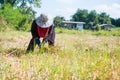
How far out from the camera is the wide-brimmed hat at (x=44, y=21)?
8.95 m

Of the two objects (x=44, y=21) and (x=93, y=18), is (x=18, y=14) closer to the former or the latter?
(x=44, y=21)

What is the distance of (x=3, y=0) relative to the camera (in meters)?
50.7

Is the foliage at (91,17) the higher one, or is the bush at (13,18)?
the bush at (13,18)

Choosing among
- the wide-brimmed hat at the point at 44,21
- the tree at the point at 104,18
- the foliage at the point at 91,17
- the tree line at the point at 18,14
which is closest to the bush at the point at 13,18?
the tree line at the point at 18,14

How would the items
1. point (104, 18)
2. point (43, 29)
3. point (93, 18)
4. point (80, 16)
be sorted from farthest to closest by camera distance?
point (80, 16) → point (104, 18) → point (93, 18) → point (43, 29)

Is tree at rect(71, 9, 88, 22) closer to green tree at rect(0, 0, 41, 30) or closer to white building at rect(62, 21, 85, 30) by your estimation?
white building at rect(62, 21, 85, 30)

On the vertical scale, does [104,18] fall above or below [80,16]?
below

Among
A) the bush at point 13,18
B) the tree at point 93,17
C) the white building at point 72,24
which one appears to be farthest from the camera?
the tree at point 93,17

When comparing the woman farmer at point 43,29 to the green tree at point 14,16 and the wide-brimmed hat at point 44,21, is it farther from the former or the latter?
the green tree at point 14,16

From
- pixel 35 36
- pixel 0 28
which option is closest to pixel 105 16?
pixel 0 28

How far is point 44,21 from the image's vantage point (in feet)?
29.6

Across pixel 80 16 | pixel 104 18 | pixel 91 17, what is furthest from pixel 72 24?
pixel 104 18

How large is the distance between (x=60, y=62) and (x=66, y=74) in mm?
689

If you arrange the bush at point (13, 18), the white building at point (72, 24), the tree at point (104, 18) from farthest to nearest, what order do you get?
1. the tree at point (104, 18)
2. the white building at point (72, 24)
3. the bush at point (13, 18)
